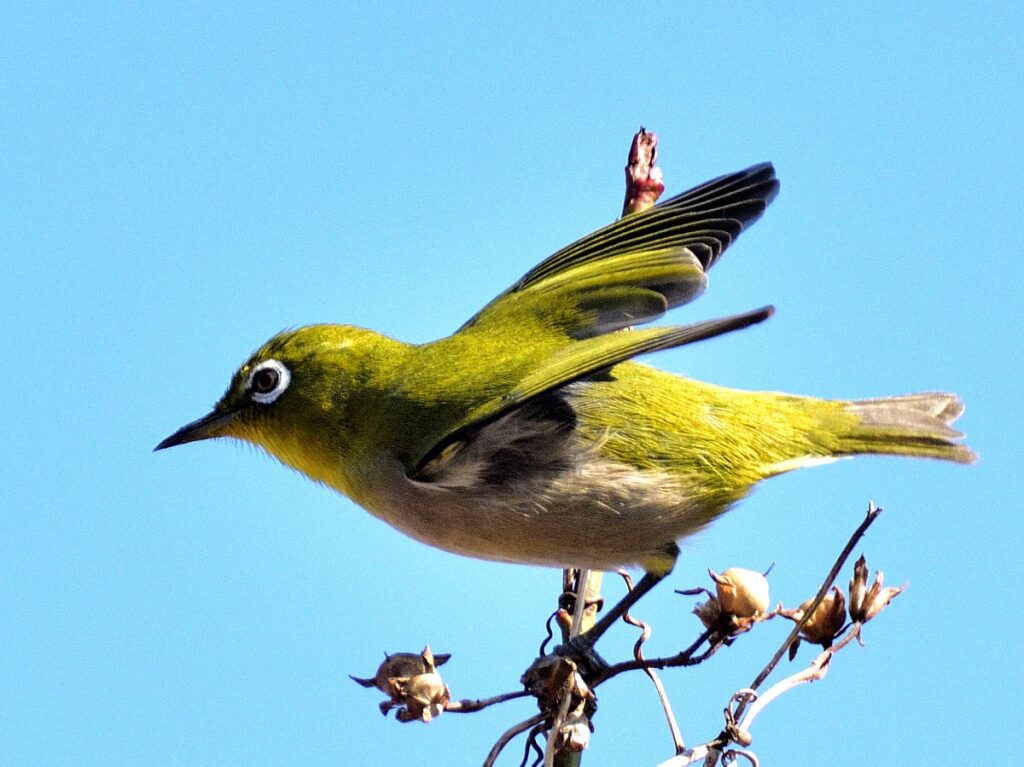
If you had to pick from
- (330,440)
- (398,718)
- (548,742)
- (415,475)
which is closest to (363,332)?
(330,440)

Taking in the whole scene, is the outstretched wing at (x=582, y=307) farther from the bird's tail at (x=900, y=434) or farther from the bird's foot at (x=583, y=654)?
the bird's tail at (x=900, y=434)

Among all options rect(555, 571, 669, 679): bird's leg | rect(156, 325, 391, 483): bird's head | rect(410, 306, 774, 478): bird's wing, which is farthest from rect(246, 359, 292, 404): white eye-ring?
rect(555, 571, 669, 679): bird's leg

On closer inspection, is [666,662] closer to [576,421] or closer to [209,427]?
[576,421]

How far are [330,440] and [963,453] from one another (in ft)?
8.54

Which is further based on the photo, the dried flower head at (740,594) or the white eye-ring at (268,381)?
the white eye-ring at (268,381)

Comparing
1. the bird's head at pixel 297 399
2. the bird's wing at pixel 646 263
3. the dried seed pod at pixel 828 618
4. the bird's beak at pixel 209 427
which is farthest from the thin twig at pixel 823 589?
the bird's beak at pixel 209 427

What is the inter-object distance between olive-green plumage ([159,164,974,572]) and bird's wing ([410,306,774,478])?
0.04 feet

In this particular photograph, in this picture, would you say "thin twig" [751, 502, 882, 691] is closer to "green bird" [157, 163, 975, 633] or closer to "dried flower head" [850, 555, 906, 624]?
"dried flower head" [850, 555, 906, 624]

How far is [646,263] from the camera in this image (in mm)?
4711

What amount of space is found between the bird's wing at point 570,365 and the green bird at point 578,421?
0.01m

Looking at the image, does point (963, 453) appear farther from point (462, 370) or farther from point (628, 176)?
point (462, 370)

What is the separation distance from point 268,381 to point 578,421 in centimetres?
151

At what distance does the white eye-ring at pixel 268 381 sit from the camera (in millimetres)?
5203

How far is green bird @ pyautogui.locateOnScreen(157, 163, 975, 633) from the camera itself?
4398 millimetres
